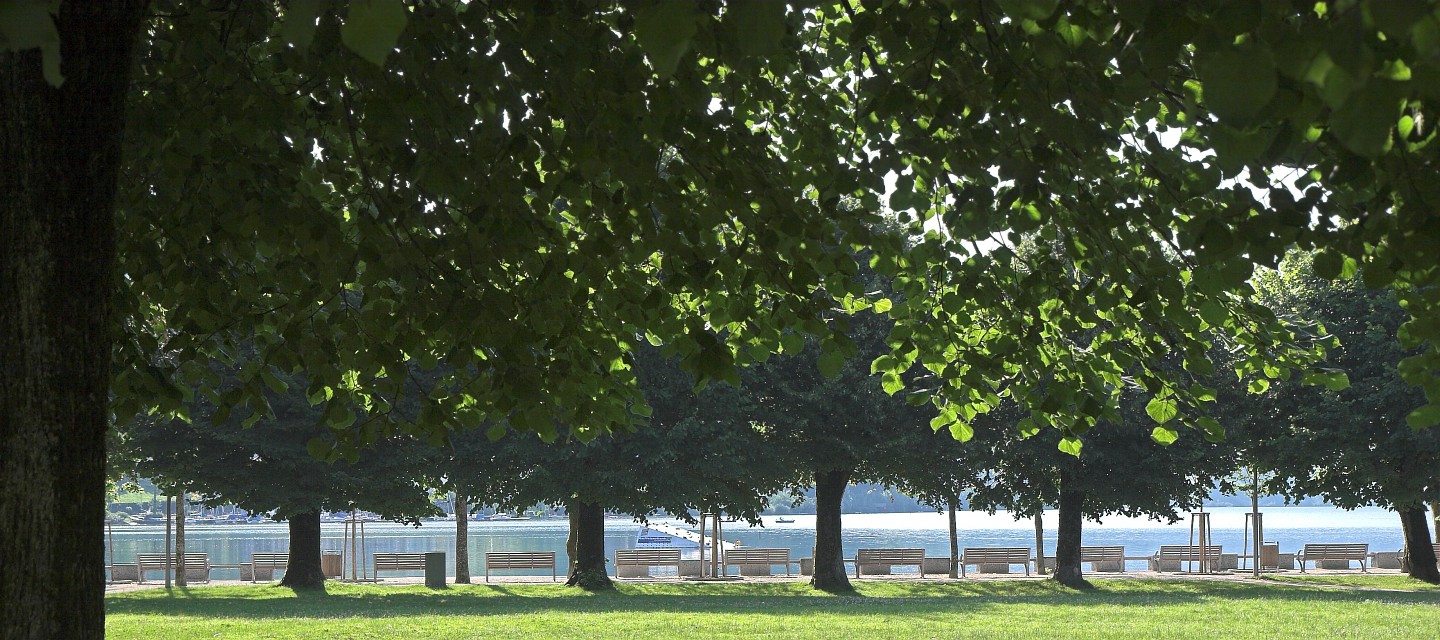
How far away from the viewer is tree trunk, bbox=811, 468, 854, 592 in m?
28.7

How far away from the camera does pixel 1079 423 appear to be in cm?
697

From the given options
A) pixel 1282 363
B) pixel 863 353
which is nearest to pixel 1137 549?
pixel 863 353

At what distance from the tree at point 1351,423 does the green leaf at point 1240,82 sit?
1093 inches

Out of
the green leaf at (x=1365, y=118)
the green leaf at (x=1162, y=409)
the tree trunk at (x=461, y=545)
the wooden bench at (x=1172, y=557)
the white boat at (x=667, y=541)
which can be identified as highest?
the green leaf at (x=1365, y=118)

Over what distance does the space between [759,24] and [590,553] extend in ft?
87.7

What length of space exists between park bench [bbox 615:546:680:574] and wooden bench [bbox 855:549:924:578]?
5227 mm

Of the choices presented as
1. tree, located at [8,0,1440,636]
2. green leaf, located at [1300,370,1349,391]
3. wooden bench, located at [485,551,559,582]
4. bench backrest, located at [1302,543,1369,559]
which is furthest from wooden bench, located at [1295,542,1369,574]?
tree, located at [8,0,1440,636]

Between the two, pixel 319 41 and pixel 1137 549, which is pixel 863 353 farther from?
pixel 1137 549

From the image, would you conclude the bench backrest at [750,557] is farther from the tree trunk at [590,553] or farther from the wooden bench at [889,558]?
the tree trunk at [590,553]

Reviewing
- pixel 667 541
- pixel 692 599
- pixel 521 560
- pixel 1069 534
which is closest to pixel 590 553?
pixel 692 599

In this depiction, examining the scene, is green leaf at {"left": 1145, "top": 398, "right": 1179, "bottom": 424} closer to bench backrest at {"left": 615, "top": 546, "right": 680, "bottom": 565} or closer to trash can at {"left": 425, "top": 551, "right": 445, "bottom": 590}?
trash can at {"left": 425, "top": 551, "right": 445, "bottom": 590}

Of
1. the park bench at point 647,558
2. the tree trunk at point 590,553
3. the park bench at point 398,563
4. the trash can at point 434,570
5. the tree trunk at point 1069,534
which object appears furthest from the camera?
the park bench at point 647,558

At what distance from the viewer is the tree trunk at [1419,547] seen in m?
30.8

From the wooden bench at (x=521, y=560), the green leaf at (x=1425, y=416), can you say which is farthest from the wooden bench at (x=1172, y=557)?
the green leaf at (x=1425, y=416)
